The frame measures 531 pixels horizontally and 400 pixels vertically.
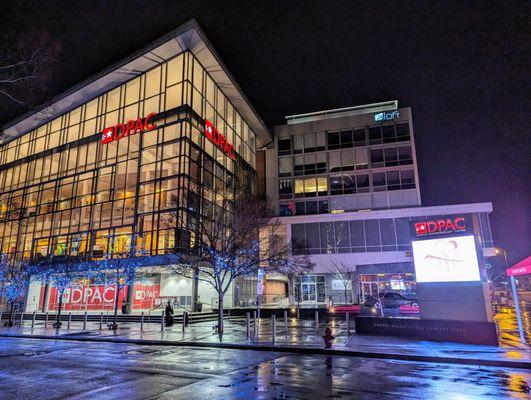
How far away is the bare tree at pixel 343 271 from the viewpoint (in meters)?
42.0

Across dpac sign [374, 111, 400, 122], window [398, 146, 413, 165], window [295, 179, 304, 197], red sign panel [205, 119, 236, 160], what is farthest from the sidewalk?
dpac sign [374, 111, 400, 122]

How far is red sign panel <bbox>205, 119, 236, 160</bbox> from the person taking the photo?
38062 mm

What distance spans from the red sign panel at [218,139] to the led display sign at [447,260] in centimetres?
2721

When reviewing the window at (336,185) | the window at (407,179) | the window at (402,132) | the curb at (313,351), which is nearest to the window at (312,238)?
the window at (336,185)

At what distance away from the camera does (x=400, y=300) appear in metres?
34.0

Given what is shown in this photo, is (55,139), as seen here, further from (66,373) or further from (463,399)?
(463,399)

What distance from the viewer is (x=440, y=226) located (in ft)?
51.5

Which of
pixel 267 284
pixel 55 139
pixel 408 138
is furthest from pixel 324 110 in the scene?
pixel 55 139

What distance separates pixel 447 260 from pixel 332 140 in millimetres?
38335

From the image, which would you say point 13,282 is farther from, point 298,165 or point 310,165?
point 310,165

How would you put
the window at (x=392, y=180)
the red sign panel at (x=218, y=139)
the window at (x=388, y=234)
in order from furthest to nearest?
the window at (x=392, y=180) → the window at (x=388, y=234) → the red sign panel at (x=218, y=139)

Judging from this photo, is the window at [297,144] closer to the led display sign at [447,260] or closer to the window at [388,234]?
the window at [388,234]

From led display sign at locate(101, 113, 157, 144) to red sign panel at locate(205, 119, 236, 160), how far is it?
18.0 feet

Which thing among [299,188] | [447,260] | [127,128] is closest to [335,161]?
[299,188]
